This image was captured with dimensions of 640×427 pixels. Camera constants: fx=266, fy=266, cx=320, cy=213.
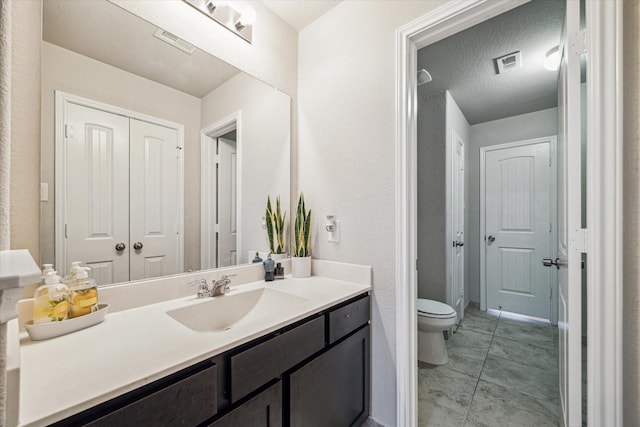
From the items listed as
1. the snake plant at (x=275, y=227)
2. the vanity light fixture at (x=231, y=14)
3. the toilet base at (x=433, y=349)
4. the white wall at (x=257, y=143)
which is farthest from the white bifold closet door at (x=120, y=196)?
the toilet base at (x=433, y=349)

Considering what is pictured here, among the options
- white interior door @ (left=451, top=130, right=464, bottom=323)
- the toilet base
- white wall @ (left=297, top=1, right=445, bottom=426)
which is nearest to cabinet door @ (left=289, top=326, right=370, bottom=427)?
white wall @ (left=297, top=1, right=445, bottom=426)

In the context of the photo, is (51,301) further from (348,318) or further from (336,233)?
(336,233)

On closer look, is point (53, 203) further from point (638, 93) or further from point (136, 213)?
point (638, 93)

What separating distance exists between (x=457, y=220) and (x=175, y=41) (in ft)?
9.70

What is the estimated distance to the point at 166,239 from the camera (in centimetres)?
125

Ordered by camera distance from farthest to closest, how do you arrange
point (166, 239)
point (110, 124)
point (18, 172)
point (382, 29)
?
point (382, 29) → point (166, 239) → point (110, 124) → point (18, 172)

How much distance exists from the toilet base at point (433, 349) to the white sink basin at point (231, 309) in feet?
4.71

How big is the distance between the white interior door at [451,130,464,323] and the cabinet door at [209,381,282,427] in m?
2.35

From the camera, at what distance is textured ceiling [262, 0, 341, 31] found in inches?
63.7

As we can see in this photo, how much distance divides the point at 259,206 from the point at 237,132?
0.46 metres

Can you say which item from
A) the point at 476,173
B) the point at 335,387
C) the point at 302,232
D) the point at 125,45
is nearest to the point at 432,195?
the point at 476,173

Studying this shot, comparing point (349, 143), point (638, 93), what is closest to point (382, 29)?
point (349, 143)

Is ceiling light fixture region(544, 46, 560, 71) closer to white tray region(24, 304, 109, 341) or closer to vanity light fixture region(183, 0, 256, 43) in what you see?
vanity light fixture region(183, 0, 256, 43)

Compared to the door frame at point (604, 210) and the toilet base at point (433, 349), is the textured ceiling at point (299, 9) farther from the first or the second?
the toilet base at point (433, 349)
